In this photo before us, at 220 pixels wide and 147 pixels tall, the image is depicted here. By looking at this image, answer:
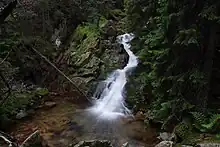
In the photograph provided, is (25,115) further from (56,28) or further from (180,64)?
(56,28)

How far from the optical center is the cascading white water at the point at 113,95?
1206cm

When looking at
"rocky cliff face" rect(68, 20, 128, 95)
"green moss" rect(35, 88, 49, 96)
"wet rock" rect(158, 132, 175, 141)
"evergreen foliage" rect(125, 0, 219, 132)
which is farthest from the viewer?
"rocky cliff face" rect(68, 20, 128, 95)

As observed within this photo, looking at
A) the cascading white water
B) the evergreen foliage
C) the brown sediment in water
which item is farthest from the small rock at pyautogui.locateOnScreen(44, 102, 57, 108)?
the evergreen foliage

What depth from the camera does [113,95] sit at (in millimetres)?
13609

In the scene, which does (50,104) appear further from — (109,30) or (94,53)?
(109,30)

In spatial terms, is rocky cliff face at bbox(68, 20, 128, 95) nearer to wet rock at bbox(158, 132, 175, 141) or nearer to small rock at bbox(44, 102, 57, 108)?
small rock at bbox(44, 102, 57, 108)

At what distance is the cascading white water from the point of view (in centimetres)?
1206

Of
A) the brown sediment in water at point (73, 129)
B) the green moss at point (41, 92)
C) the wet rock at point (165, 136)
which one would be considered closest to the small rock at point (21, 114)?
the brown sediment in water at point (73, 129)

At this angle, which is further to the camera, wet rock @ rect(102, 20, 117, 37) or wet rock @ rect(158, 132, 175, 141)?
wet rock @ rect(102, 20, 117, 37)

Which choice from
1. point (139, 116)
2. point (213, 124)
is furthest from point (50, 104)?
point (213, 124)

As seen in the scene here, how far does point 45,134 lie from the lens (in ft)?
31.5

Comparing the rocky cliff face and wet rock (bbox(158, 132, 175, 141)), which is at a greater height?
the rocky cliff face

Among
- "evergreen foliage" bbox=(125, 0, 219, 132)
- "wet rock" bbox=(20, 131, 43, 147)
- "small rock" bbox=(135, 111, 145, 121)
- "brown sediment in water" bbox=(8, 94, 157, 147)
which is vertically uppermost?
"evergreen foliage" bbox=(125, 0, 219, 132)

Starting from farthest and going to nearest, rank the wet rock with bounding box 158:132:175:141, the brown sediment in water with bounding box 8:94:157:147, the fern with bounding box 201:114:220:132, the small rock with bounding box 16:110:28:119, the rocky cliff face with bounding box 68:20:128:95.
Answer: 1. the rocky cliff face with bounding box 68:20:128:95
2. the small rock with bounding box 16:110:28:119
3. the brown sediment in water with bounding box 8:94:157:147
4. the wet rock with bounding box 158:132:175:141
5. the fern with bounding box 201:114:220:132
